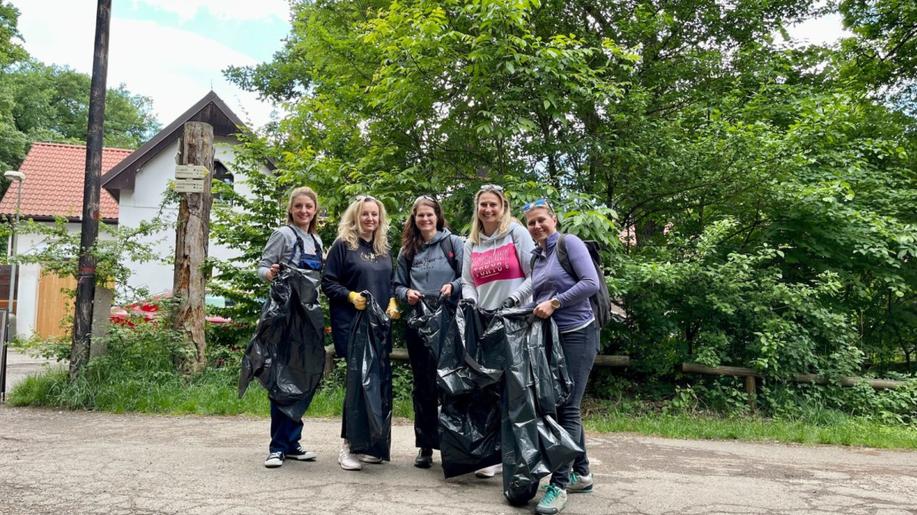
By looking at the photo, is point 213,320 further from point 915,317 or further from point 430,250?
point 915,317

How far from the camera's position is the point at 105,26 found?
7.18 metres

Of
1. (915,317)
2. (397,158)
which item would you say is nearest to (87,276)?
(397,158)

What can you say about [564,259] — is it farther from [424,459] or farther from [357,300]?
[424,459]

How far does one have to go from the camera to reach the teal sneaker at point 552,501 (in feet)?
11.3

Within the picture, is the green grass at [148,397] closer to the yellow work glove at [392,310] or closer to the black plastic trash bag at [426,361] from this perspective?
the black plastic trash bag at [426,361]

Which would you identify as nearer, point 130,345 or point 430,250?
point 430,250

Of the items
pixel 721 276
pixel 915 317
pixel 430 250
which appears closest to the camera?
pixel 430 250

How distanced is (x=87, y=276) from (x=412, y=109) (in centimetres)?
392

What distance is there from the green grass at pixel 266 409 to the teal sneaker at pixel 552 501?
129 inches

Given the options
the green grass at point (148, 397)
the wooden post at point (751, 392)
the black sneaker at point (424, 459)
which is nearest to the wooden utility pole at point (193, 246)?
the green grass at point (148, 397)

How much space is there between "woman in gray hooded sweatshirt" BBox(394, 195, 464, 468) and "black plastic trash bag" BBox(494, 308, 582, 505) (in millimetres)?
685

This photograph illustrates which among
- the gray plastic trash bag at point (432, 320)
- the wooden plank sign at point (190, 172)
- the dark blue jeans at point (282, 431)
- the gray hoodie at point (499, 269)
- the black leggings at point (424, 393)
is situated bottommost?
the dark blue jeans at point (282, 431)

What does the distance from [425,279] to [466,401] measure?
890mm

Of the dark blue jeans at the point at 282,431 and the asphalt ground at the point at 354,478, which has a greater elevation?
the dark blue jeans at the point at 282,431
